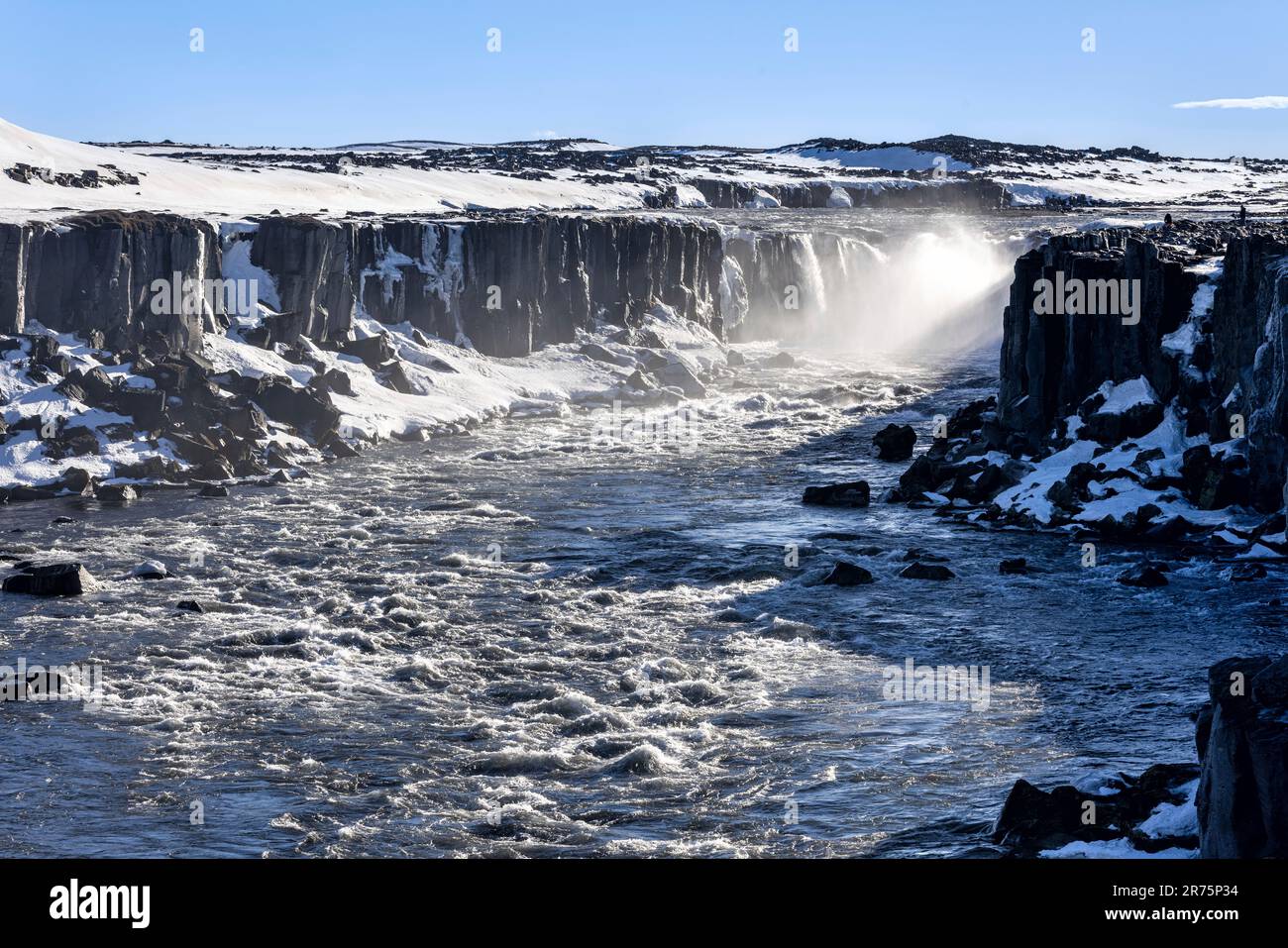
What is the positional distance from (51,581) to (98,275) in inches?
1115

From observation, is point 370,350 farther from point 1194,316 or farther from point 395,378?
point 1194,316

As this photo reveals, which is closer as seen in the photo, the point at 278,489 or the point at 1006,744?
the point at 1006,744

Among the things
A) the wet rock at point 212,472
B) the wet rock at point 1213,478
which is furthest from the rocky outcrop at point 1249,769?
the wet rock at point 212,472

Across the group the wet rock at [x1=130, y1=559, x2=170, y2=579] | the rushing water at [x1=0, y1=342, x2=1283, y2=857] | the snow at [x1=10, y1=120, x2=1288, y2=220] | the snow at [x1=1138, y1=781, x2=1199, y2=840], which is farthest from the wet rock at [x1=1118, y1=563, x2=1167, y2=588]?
the snow at [x1=10, y1=120, x2=1288, y2=220]

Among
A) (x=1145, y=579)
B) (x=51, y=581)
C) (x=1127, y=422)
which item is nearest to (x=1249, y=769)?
(x=1145, y=579)

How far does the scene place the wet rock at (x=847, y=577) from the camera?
163 ft

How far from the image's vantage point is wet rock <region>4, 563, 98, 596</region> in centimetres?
4722

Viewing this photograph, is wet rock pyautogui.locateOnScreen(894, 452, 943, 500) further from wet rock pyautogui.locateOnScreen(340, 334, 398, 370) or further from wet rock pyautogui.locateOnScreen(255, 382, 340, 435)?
wet rock pyautogui.locateOnScreen(340, 334, 398, 370)

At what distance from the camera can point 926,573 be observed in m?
50.2

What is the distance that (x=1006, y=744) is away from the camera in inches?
1364
